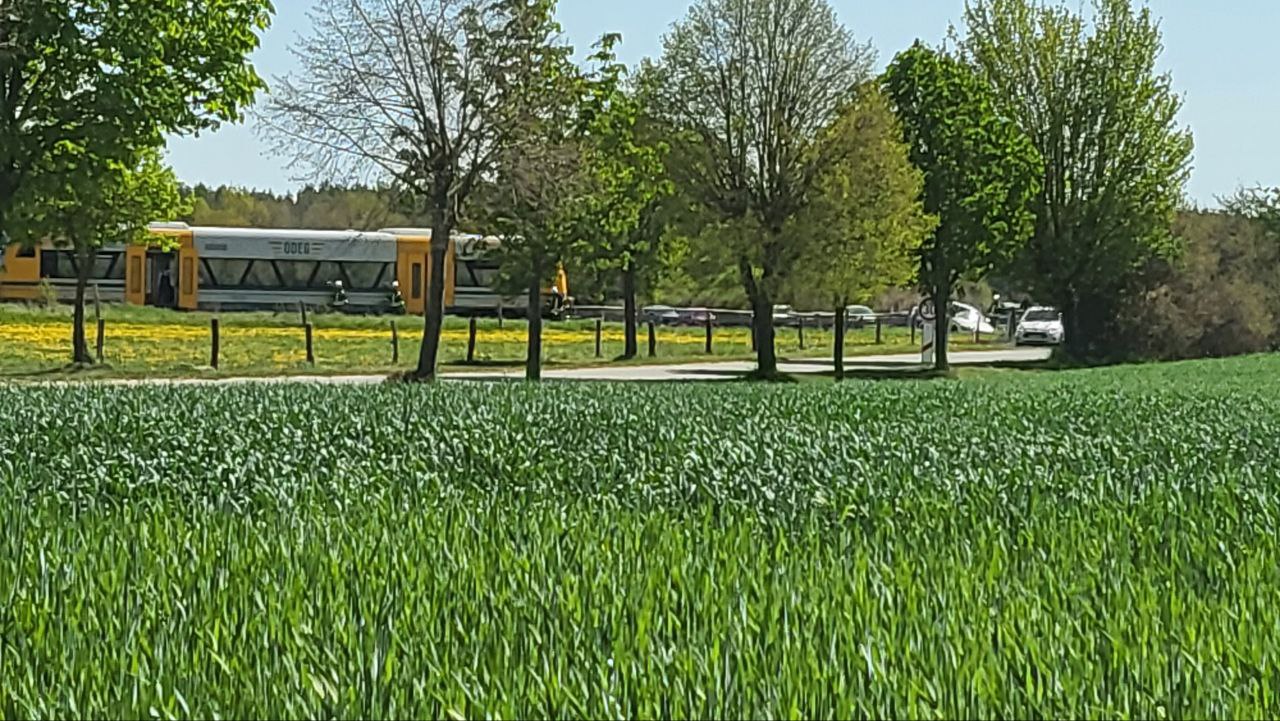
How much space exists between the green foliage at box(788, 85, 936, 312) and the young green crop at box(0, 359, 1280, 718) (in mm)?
21021

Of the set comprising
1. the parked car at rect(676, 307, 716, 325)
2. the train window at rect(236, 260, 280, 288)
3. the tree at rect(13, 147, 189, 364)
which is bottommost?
the parked car at rect(676, 307, 716, 325)

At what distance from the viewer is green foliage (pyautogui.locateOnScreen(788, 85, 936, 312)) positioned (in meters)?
35.3

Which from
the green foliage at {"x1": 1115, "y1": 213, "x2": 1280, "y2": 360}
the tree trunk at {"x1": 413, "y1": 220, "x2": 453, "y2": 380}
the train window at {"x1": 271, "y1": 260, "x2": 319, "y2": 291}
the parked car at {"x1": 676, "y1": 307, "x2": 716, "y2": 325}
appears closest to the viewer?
the tree trunk at {"x1": 413, "y1": 220, "x2": 453, "y2": 380}

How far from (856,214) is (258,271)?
98.0 ft

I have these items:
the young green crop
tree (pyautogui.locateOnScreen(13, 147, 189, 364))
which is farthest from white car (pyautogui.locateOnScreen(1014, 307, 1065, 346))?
the young green crop

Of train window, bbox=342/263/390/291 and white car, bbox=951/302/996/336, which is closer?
train window, bbox=342/263/390/291

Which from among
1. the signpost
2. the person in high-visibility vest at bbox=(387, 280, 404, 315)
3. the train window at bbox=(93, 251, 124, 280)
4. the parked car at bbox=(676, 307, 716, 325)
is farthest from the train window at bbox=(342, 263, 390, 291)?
the signpost

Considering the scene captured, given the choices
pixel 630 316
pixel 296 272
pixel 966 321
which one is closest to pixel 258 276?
pixel 296 272

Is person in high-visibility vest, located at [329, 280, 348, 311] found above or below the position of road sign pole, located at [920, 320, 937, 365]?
above

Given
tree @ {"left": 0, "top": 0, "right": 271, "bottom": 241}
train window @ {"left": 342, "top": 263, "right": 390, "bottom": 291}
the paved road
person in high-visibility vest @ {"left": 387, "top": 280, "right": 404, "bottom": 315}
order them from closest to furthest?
tree @ {"left": 0, "top": 0, "right": 271, "bottom": 241} < the paved road < train window @ {"left": 342, "top": 263, "right": 390, "bottom": 291} < person in high-visibility vest @ {"left": 387, "top": 280, "right": 404, "bottom": 315}

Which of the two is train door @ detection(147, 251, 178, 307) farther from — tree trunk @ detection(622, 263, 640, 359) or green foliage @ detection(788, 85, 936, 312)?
green foliage @ detection(788, 85, 936, 312)

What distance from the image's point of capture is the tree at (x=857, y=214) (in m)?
35.3

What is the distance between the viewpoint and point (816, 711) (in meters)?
4.33

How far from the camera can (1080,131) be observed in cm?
5119
